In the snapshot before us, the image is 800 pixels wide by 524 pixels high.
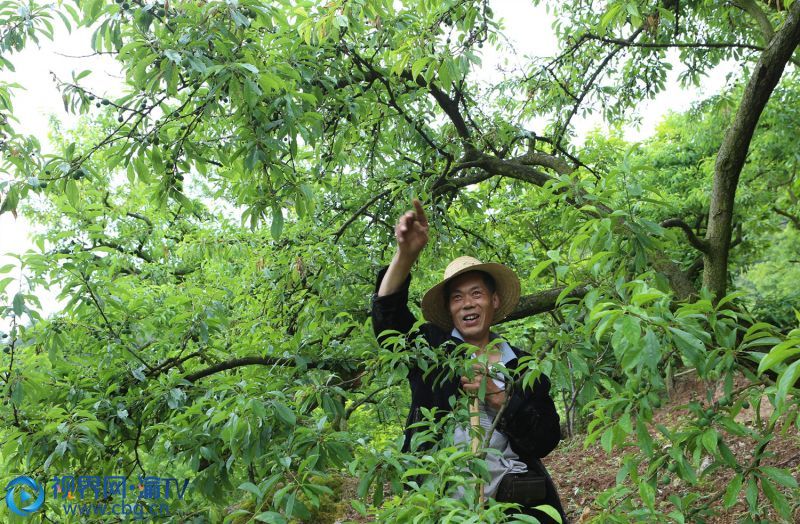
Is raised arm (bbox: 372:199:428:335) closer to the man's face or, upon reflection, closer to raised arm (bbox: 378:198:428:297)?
raised arm (bbox: 378:198:428:297)

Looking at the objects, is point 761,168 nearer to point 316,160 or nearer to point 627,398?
point 316,160

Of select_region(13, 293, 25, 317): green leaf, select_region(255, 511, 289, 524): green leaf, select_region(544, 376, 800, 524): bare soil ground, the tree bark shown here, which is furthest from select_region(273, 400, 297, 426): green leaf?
the tree bark

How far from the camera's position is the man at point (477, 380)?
8.35 feet

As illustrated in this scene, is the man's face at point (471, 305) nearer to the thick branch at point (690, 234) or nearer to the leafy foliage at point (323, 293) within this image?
the leafy foliage at point (323, 293)

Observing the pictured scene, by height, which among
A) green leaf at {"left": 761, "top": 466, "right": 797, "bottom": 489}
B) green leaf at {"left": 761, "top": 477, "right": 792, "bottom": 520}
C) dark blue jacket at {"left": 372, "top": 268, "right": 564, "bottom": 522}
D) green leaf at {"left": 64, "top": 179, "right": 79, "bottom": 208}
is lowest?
green leaf at {"left": 761, "top": 477, "right": 792, "bottom": 520}

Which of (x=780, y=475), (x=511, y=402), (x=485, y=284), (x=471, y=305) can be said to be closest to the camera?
(x=780, y=475)

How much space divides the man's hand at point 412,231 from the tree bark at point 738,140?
2.22m

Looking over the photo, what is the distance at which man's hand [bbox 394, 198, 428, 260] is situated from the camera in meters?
2.54

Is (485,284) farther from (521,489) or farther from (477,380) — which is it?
(521,489)

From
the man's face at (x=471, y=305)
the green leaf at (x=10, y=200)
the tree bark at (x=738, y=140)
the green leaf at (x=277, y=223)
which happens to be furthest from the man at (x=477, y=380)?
the tree bark at (x=738, y=140)

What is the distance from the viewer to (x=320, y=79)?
3.16m

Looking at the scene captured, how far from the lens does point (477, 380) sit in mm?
2615

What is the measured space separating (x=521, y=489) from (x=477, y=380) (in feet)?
1.45

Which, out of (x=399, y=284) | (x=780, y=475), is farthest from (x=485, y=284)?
(x=780, y=475)
